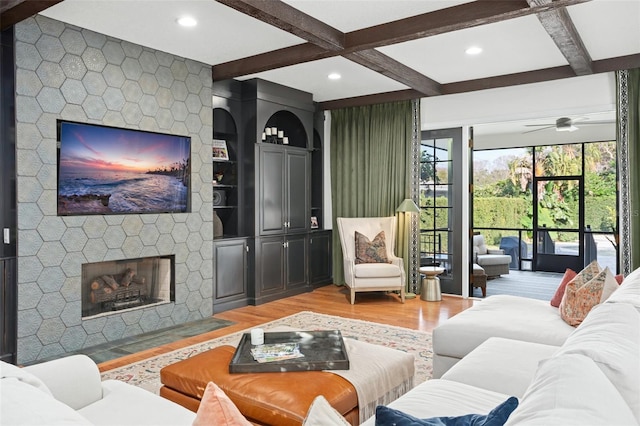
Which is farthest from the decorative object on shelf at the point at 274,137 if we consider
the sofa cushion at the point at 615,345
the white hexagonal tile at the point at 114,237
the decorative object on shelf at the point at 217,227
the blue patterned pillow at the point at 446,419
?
the blue patterned pillow at the point at 446,419

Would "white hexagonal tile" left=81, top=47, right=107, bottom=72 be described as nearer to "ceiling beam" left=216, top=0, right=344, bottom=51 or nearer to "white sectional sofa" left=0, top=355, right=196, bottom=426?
"ceiling beam" left=216, top=0, right=344, bottom=51

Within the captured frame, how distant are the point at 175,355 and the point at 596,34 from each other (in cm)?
450

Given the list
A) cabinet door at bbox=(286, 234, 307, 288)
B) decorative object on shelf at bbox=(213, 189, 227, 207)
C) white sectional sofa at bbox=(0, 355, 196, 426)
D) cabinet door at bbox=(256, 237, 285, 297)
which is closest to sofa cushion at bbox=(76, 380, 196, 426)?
white sectional sofa at bbox=(0, 355, 196, 426)

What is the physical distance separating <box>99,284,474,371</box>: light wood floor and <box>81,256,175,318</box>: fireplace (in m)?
0.69

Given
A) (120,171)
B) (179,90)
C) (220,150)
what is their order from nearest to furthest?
(120,171), (179,90), (220,150)

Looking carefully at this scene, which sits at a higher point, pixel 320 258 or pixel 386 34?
pixel 386 34

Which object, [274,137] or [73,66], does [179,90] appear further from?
[274,137]

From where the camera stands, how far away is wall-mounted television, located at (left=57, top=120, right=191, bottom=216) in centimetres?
413

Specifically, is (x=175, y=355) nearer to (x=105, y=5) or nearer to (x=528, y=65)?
(x=105, y=5)

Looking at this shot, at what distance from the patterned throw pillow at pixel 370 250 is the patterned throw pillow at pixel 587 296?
318 cm

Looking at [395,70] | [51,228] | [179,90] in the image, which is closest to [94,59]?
[179,90]

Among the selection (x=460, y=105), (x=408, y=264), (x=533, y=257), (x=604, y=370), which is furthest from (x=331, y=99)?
(x=604, y=370)

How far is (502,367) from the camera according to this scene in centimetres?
230

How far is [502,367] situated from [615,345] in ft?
2.93
